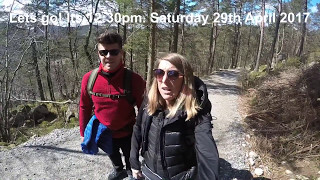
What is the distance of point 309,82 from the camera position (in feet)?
17.5

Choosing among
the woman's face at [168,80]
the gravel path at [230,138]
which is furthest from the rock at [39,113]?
the woman's face at [168,80]

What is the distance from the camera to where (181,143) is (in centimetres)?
162

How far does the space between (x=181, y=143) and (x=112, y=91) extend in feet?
3.16

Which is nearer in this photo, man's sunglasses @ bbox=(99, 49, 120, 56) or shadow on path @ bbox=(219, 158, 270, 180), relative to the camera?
man's sunglasses @ bbox=(99, 49, 120, 56)

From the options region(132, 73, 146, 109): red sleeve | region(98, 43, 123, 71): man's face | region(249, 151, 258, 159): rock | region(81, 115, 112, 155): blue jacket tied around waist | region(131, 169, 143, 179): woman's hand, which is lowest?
region(249, 151, 258, 159): rock

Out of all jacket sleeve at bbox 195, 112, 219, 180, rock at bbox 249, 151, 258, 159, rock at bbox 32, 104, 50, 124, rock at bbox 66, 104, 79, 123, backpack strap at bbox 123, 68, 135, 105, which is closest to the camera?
jacket sleeve at bbox 195, 112, 219, 180

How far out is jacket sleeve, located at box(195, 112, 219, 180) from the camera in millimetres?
1356

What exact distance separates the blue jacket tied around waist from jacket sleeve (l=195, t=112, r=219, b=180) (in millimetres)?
1257

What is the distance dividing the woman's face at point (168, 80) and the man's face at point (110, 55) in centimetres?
63

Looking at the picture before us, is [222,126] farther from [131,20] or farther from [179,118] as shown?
[131,20]

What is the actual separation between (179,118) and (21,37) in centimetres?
901

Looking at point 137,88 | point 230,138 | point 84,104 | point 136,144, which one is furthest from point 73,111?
point 136,144

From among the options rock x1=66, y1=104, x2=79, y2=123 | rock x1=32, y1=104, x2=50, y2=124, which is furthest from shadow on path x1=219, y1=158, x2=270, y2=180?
rock x1=32, y1=104, x2=50, y2=124

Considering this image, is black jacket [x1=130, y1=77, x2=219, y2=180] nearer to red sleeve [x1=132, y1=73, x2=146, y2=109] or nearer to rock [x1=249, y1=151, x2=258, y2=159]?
red sleeve [x1=132, y1=73, x2=146, y2=109]
